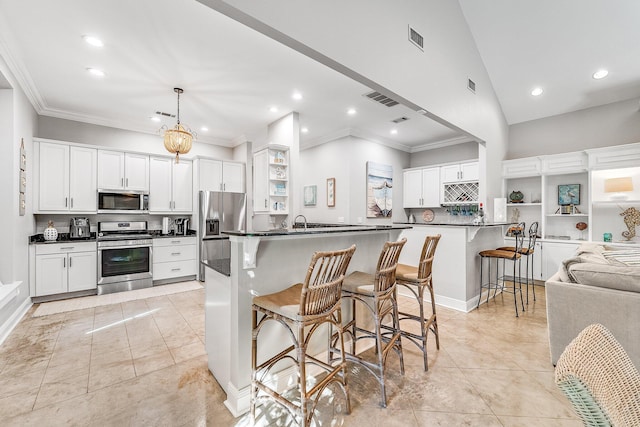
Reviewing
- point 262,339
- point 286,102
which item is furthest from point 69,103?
point 262,339

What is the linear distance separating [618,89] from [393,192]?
3.87m

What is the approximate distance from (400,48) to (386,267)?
2.11 m

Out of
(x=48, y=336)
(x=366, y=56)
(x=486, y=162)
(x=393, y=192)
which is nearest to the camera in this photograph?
(x=366, y=56)

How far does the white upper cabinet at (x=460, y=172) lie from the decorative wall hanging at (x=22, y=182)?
6930 mm

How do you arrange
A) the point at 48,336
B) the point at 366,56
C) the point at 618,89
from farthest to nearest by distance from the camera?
the point at 618,89, the point at 48,336, the point at 366,56

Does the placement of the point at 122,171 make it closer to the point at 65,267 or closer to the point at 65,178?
the point at 65,178

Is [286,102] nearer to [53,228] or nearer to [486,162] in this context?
[486,162]

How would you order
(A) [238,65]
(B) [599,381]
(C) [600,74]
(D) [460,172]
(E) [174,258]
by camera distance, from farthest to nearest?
(D) [460,172] < (E) [174,258] < (C) [600,74] < (A) [238,65] < (B) [599,381]

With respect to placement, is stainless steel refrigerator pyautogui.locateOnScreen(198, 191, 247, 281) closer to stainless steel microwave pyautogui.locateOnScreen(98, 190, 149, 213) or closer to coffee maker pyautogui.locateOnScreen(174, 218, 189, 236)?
coffee maker pyautogui.locateOnScreen(174, 218, 189, 236)

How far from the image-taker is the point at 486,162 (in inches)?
184

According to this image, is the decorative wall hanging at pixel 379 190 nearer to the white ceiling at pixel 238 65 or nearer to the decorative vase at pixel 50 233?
the white ceiling at pixel 238 65

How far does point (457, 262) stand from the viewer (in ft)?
12.6

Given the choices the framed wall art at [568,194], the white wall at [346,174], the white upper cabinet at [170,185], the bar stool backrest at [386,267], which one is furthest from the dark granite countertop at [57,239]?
the framed wall art at [568,194]

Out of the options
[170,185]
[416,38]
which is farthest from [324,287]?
[170,185]
